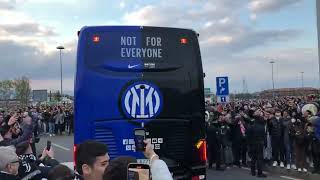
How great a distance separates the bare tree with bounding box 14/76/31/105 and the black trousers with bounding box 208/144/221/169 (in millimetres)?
79207

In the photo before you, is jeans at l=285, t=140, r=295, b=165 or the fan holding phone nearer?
the fan holding phone

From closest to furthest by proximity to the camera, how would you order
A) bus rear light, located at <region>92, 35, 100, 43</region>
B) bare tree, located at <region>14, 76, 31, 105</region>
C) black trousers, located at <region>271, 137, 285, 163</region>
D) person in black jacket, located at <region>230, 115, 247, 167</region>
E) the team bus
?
the team bus → bus rear light, located at <region>92, 35, 100, 43</region> → black trousers, located at <region>271, 137, 285, 163</region> → person in black jacket, located at <region>230, 115, 247, 167</region> → bare tree, located at <region>14, 76, 31, 105</region>

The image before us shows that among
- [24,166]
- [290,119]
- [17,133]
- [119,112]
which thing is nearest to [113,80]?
[119,112]

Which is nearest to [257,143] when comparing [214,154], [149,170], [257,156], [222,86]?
[257,156]

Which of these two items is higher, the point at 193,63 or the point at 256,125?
the point at 193,63

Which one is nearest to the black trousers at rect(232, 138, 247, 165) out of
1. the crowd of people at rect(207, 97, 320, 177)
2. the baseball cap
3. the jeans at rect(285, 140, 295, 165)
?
the crowd of people at rect(207, 97, 320, 177)

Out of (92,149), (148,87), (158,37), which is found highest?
(158,37)

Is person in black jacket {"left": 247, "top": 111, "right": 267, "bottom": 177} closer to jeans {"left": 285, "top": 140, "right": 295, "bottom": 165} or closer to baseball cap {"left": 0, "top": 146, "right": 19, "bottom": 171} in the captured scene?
jeans {"left": 285, "top": 140, "right": 295, "bottom": 165}

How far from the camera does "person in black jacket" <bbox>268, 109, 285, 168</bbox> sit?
15195 millimetres

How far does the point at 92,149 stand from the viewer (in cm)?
330

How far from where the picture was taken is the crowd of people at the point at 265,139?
1411cm

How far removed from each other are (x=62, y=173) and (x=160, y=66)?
4.60 m

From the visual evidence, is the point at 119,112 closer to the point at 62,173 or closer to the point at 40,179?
the point at 40,179

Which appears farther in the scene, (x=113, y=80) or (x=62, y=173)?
(x=113, y=80)
